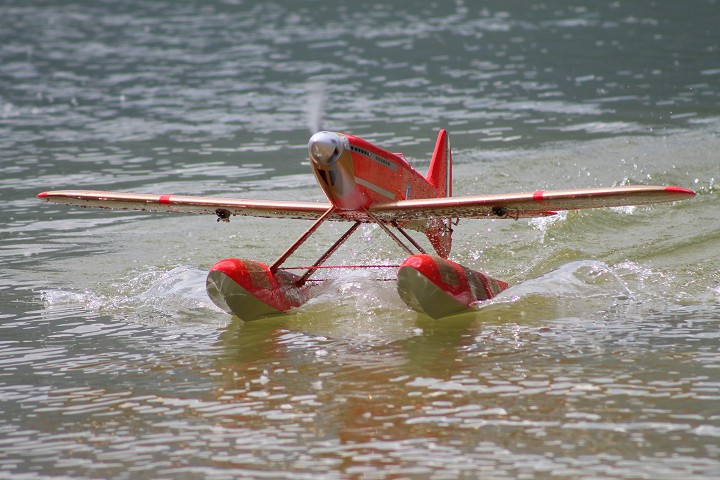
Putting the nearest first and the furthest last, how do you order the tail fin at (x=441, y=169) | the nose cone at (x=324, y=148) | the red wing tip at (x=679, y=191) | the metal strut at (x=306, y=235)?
the red wing tip at (x=679, y=191)
the nose cone at (x=324, y=148)
the metal strut at (x=306, y=235)
the tail fin at (x=441, y=169)

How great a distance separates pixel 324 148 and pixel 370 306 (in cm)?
228

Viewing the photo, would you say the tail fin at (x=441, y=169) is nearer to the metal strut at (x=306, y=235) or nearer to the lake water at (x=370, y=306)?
the lake water at (x=370, y=306)

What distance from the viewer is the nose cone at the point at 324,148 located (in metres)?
10.4

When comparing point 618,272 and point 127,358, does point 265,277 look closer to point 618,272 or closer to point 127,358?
point 127,358

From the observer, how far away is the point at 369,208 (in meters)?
11.3

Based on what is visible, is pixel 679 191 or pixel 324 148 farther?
pixel 324 148

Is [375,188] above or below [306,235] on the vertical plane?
above

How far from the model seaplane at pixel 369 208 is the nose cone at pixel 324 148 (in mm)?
10

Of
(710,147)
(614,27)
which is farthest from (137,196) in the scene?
(614,27)

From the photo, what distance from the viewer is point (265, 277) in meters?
11.5

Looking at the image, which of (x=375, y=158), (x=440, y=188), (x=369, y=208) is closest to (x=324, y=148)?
(x=375, y=158)

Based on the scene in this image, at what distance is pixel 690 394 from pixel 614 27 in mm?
41800

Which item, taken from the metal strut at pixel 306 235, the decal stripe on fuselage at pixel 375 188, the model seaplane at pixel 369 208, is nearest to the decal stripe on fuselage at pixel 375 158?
the model seaplane at pixel 369 208

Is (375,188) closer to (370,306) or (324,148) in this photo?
(324,148)
